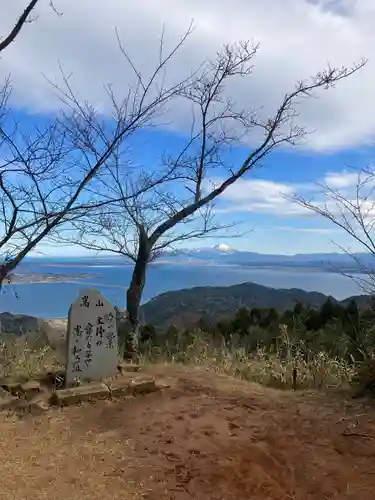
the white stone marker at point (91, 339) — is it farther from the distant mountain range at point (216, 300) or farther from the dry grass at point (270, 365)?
the distant mountain range at point (216, 300)

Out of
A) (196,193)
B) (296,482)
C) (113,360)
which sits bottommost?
(296,482)

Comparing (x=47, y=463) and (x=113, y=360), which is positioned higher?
(x=113, y=360)

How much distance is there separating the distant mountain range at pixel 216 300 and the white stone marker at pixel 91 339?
7.51 meters

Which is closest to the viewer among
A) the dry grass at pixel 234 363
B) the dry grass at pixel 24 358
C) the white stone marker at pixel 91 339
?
the white stone marker at pixel 91 339

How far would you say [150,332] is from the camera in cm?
1035

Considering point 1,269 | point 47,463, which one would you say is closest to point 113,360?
point 1,269

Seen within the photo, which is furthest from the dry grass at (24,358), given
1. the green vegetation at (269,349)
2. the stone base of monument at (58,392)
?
the stone base of monument at (58,392)

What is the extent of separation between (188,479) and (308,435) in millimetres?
1155

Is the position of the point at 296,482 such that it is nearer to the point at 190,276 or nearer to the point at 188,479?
the point at 188,479

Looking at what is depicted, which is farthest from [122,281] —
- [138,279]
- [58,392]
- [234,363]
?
[58,392]

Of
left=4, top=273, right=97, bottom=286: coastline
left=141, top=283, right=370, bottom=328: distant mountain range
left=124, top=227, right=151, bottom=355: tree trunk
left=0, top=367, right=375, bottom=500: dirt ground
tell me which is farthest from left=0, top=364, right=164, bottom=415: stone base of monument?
left=141, top=283, right=370, bottom=328: distant mountain range

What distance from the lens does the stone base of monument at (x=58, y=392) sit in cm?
462

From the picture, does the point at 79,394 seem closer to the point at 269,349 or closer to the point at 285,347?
the point at 285,347

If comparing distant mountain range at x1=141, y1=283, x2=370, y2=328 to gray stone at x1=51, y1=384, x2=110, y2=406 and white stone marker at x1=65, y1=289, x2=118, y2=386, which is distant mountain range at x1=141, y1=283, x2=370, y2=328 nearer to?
white stone marker at x1=65, y1=289, x2=118, y2=386
